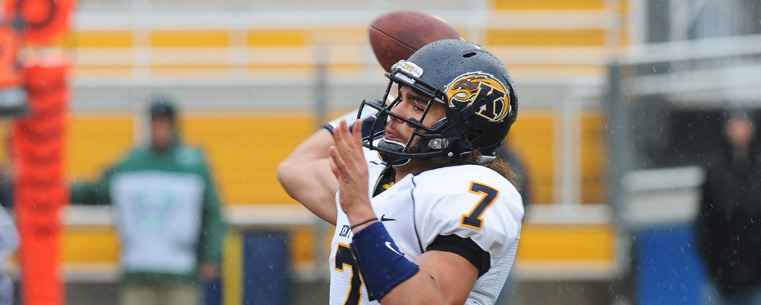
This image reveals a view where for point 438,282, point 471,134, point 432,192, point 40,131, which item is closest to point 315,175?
point 471,134

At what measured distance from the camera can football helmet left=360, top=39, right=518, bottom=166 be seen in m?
2.64

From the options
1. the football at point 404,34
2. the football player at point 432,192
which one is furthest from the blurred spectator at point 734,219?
the football player at point 432,192

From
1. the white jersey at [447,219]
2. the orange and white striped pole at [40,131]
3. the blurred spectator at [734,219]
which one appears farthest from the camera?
the blurred spectator at [734,219]

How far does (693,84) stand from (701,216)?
4.72 feet

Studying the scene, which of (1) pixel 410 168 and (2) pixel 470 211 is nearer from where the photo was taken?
(2) pixel 470 211

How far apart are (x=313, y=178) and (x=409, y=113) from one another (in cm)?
74

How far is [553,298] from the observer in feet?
26.2

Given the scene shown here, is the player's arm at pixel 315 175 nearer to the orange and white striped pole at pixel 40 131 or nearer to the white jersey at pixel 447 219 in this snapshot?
the white jersey at pixel 447 219

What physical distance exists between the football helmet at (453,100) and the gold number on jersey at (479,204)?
0.56 feet

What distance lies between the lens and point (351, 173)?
245 centimetres

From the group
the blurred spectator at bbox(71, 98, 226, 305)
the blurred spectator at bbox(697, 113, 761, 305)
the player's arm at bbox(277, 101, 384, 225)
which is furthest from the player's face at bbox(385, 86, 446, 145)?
the blurred spectator at bbox(697, 113, 761, 305)

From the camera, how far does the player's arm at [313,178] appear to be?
3.29 metres

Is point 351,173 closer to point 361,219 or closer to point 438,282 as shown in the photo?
point 361,219

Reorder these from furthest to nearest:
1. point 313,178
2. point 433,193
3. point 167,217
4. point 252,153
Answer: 1. point 252,153
2. point 167,217
3. point 313,178
4. point 433,193
